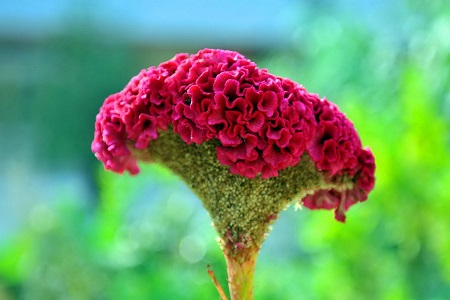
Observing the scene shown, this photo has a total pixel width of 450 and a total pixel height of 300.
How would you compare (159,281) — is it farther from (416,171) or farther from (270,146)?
(270,146)

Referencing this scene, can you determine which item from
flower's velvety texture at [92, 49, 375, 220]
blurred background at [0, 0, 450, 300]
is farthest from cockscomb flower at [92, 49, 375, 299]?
blurred background at [0, 0, 450, 300]

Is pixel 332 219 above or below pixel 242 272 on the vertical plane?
above

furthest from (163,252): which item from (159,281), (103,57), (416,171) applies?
(103,57)

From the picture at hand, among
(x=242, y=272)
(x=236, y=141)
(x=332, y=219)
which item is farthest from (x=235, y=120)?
(x=332, y=219)

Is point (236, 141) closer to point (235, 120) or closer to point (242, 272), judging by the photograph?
point (235, 120)

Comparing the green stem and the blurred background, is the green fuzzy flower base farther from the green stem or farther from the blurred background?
the blurred background

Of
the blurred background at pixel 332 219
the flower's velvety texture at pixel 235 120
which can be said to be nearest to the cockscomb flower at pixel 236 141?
the flower's velvety texture at pixel 235 120

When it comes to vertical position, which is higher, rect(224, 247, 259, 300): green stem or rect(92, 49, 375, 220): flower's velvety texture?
rect(92, 49, 375, 220): flower's velvety texture
